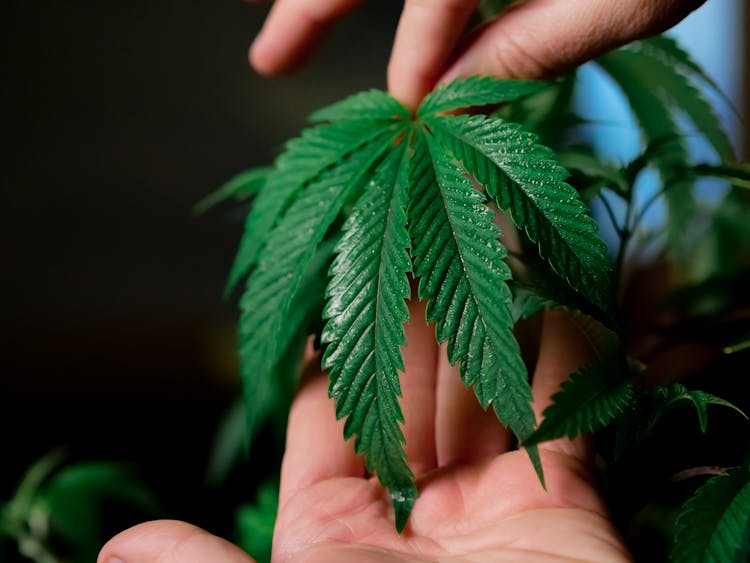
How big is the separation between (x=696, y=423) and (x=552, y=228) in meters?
0.26

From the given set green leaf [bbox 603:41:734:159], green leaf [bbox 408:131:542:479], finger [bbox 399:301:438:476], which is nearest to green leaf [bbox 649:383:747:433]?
green leaf [bbox 408:131:542:479]

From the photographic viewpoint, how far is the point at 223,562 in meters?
0.44

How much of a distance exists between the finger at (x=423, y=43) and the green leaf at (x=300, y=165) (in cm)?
5

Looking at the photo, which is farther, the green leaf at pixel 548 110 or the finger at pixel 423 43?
the green leaf at pixel 548 110

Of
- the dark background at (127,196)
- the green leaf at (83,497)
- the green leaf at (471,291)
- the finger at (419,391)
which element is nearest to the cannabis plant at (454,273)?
the green leaf at (471,291)

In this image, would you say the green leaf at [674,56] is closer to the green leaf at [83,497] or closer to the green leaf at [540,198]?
the green leaf at [540,198]

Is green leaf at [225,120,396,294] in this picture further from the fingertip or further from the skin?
the fingertip

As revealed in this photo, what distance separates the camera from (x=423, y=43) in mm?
548

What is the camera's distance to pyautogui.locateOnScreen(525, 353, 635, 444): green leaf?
41 centimetres

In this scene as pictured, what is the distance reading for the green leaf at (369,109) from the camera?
0.54m

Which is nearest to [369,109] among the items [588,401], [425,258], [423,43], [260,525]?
[423,43]

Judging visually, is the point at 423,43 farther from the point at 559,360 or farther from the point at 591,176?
the point at 559,360

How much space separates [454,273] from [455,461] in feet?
0.73

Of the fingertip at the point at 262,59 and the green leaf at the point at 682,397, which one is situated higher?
the fingertip at the point at 262,59
